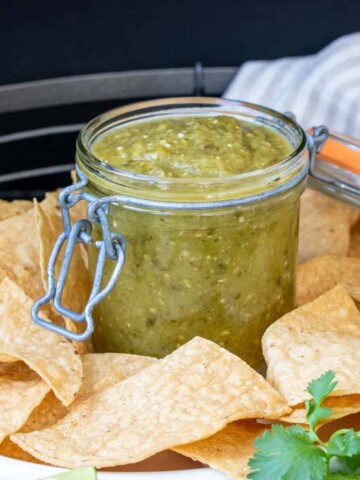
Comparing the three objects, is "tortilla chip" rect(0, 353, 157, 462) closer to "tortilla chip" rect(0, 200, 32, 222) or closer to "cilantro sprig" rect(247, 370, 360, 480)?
"cilantro sprig" rect(247, 370, 360, 480)

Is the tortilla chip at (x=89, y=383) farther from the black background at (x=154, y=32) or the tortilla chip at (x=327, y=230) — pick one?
the black background at (x=154, y=32)

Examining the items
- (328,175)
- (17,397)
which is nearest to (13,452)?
(17,397)

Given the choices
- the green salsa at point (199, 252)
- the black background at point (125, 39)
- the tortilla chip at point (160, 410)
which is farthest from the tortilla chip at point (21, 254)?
the black background at point (125, 39)

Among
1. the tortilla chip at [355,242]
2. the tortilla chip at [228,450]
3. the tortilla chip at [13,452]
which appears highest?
the tortilla chip at [228,450]

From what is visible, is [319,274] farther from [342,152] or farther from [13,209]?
[13,209]

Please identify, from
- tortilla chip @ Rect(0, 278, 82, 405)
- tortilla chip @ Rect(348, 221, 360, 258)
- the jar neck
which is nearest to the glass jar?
the jar neck

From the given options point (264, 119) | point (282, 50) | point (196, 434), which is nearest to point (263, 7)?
point (282, 50)

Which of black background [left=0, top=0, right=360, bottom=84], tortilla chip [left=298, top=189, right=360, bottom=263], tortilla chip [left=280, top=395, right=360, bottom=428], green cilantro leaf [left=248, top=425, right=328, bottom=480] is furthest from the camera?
black background [left=0, top=0, right=360, bottom=84]
